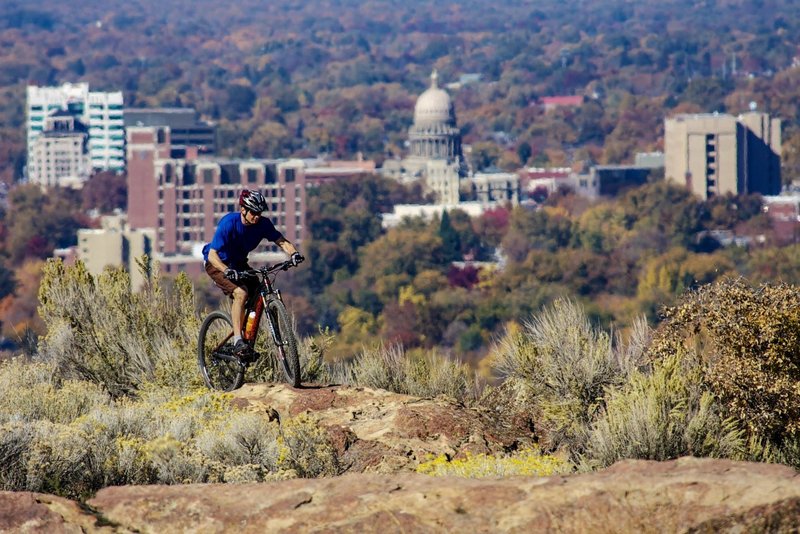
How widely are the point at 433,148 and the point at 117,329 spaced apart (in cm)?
15997

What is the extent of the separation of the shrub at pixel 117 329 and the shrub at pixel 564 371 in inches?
82.4

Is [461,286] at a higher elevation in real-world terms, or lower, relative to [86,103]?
lower

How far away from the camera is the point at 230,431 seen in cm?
1012

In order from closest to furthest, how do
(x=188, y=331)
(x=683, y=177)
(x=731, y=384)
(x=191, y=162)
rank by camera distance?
(x=731, y=384) < (x=188, y=331) < (x=191, y=162) < (x=683, y=177)

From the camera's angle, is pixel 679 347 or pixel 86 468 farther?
pixel 679 347

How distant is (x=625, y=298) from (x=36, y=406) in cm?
7808

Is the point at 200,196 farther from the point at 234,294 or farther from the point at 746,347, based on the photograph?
the point at 746,347

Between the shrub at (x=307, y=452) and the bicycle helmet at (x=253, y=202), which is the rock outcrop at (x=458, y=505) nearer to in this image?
the shrub at (x=307, y=452)

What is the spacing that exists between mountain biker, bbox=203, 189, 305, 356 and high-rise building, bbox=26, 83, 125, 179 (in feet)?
518

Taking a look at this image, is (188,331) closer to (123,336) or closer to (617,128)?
(123,336)

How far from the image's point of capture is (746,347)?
11578 millimetres

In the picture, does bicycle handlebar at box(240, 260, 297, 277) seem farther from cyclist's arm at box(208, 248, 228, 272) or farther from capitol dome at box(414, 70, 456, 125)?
capitol dome at box(414, 70, 456, 125)

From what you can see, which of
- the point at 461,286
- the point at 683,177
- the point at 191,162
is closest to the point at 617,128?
the point at 683,177

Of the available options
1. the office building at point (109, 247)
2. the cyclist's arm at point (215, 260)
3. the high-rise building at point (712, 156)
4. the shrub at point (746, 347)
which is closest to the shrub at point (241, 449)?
the cyclist's arm at point (215, 260)
